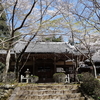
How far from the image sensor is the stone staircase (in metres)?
6.67

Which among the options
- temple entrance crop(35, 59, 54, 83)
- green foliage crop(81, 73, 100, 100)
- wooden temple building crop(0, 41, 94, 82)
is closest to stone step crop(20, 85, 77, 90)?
green foliage crop(81, 73, 100, 100)

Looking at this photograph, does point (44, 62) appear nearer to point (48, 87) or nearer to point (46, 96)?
point (48, 87)

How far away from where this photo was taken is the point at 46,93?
7246 mm

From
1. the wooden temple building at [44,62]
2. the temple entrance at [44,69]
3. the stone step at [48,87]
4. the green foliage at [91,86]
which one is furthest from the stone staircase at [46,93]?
the temple entrance at [44,69]

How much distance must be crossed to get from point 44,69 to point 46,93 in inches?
291

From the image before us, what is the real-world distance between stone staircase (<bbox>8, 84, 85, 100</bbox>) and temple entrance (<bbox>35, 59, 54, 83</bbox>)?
610 cm

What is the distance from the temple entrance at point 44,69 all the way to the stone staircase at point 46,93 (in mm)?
6100

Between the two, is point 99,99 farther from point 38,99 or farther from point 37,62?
point 37,62

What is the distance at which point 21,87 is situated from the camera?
7.64 m

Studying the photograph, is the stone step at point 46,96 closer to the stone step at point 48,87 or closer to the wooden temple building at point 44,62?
the stone step at point 48,87

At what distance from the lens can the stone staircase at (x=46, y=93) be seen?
667 centimetres

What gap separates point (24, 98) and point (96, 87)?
3.85 metres

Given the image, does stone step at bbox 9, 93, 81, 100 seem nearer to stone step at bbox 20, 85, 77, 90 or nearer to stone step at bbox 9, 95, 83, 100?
stone step at bbox 9, 95, 83, 100

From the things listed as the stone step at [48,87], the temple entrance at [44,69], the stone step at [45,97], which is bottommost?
the stone step at [45,97]
